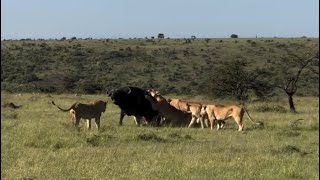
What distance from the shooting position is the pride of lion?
1514 centimetres

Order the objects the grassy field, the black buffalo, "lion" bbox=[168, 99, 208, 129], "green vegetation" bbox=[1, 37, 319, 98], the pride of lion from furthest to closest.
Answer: "green vegetation" bbox=[1, 37, 319, 98] < the black buffalo < "lion" bbox=[168, 99, 208, 129] < the pride of lion < the grassy field

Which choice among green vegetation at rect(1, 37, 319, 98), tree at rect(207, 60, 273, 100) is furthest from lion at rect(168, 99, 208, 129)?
green vegetation at rect(1, 37, 319, 98)

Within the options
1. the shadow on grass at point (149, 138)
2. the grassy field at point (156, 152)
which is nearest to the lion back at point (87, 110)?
the grassy field at point (156, 152)

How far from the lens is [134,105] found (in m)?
17.2

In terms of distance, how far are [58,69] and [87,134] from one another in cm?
4200

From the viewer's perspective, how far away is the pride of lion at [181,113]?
49.7 feet

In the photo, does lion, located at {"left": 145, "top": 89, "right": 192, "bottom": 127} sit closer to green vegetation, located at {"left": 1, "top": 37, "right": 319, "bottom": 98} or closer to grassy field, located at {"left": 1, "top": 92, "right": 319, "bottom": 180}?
grassy field, located at {"left": 1, "top": 92, "right": 319, "bottom": 180}

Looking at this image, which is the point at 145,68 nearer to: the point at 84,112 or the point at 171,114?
the point at 171,114

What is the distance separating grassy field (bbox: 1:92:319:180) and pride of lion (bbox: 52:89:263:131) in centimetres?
42

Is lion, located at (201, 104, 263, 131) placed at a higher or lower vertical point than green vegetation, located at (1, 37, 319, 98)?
higher

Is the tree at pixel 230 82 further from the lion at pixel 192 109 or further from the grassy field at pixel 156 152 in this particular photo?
the grassy field at pixel 156 152

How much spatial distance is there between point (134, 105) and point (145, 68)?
1526 inches

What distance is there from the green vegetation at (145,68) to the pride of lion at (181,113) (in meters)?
15.8

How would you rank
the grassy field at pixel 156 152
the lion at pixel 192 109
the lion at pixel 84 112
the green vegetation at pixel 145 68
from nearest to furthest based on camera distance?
the grassy field at pixel 156 152, the lion at pixel 84 112, the lion at pixel 192 109, the green vegetation at pixel 145 68
